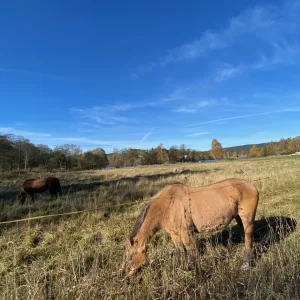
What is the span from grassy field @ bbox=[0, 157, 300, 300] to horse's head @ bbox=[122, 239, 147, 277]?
0.14 m

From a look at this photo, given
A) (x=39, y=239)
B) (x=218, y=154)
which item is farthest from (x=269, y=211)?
(x=218, y=154)

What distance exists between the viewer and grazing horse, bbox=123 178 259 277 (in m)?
3.99

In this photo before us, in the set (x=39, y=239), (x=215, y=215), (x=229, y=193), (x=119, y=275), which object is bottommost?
(x=39, y=239)

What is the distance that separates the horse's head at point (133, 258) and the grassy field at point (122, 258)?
0.45 feet

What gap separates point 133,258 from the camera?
3740 millimetres

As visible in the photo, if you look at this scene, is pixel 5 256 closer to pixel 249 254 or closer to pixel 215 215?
pixel 215 215

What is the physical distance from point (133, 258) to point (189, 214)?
1.35 metres

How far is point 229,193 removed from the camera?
16.0 ft

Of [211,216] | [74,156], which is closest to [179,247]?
[211,216]

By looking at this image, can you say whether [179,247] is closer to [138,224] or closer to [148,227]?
[148,227]

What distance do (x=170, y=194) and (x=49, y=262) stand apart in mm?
3084

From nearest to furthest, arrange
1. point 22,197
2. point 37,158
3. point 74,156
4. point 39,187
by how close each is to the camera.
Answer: point 22,197, point 39,187, point 37,158, point 74,156

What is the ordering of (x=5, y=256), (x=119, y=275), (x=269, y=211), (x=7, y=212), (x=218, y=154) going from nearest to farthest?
(x=119, y=275) → (x=5, y=256) → (x=269, y=211) → (x=7, y=212) → (x=218, y=154)

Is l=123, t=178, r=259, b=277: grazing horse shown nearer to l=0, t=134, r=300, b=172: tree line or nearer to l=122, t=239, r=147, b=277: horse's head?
l=122, t=239, r=147, b=277: horse's head
